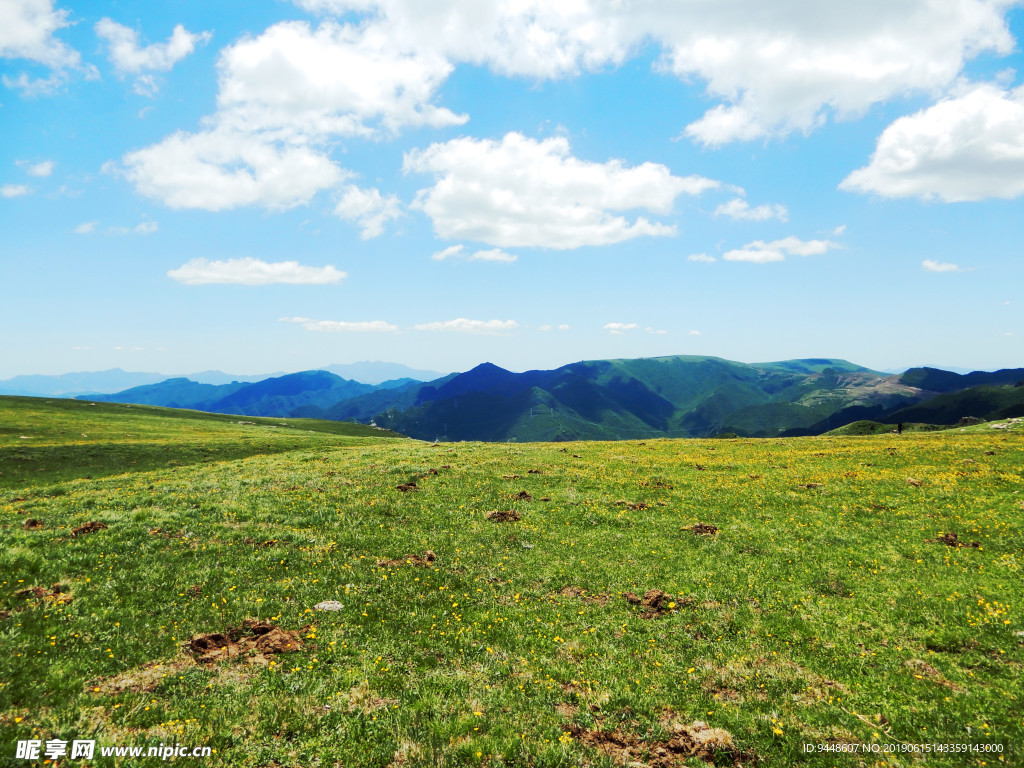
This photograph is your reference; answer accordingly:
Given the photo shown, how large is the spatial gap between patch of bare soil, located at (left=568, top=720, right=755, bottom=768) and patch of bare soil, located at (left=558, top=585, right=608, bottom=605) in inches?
267

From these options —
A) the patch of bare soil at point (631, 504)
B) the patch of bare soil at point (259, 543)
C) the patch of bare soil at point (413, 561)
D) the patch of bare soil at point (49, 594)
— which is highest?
the patch of bare soil at point (49, 594)

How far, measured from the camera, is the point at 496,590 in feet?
60.1

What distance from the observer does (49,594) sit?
15.0 meters

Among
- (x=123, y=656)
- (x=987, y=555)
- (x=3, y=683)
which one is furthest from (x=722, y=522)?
(x=3, y=683)

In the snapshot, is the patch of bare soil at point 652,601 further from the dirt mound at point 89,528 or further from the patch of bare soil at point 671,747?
the dirt mound at point 89,528

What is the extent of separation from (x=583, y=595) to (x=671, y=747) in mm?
8078

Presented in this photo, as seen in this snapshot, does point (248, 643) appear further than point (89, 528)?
No

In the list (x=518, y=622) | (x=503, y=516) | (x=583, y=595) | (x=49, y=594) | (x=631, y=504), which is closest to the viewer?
(x=49, y=594)

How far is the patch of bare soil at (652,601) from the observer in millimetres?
16859

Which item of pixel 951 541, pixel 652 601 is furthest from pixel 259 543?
pixel 951 541

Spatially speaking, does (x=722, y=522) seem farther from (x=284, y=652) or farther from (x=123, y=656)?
(x=123, y=656)

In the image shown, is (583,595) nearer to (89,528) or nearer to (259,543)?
(259,543)

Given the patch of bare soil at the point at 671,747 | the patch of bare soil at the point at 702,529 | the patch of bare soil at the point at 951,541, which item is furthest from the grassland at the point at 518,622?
the patch of bare soil at the point at 951,541

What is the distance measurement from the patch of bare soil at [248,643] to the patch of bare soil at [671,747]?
28.7 feet
